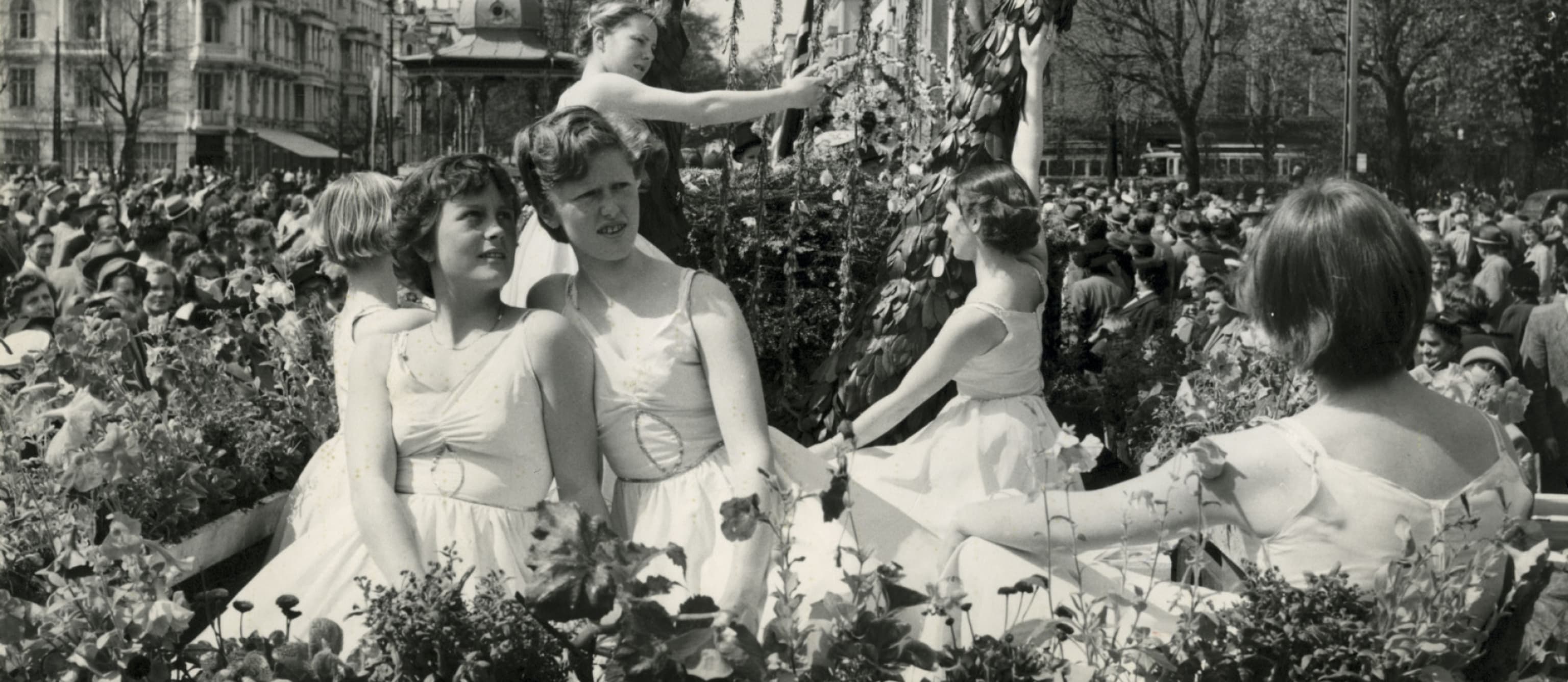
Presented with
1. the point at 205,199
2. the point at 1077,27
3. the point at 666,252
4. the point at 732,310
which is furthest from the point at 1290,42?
the point at 732,310

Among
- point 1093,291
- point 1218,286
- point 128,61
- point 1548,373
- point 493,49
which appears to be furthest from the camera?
point 128,61

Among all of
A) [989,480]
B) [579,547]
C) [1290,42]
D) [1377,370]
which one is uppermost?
[1290,42]

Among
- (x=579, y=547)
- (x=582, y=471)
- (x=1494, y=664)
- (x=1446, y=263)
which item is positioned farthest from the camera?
(x=1446, y=263)

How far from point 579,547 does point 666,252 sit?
4.47 metres

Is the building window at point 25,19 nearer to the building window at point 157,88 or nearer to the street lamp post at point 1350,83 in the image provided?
the building window at point 157,88

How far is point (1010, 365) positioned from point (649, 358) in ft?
6.42

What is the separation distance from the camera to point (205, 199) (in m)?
20.8

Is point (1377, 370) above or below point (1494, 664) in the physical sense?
above

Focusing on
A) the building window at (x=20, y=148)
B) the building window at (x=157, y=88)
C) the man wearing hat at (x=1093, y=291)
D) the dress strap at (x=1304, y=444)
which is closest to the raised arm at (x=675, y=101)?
the dress strap at (x=1304, y=444)

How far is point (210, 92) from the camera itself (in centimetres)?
10231

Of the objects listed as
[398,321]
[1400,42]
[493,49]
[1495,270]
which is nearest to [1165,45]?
[1400,42]

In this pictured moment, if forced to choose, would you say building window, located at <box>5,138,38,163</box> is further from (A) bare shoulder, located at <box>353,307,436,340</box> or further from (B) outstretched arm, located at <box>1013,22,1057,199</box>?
(A) bare shoulder, located at <box>353,307,436,340</box>

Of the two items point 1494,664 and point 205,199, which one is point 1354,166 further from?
point 1494,664

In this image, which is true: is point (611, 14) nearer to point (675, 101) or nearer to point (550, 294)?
point (675, 101)
